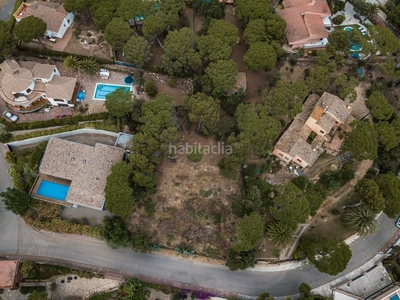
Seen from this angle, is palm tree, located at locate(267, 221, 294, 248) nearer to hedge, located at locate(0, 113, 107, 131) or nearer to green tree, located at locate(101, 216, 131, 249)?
green tree, located at locate(101, 216, 131, 249)

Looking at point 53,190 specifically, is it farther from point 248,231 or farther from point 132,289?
point 248,231

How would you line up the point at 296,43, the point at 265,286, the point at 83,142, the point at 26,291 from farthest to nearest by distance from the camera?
the point at 296,43 → the point at 83,142 → the point at 265,286 → the point at 26,291

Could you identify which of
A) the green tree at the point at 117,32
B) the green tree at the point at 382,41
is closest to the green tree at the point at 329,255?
the green tree at the point at 382,41

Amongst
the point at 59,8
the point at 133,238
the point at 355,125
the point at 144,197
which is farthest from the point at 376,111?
the point at 59,8

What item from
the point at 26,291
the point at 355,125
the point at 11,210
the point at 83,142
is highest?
the point at 355,125

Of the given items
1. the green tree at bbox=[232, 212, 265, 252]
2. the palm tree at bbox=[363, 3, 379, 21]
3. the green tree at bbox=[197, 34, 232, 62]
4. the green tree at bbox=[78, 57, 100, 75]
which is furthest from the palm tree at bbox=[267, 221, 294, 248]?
the palm tree at bbox=[363, 3, 379, 21]

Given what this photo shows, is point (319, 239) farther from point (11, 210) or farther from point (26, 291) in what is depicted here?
point (11, 210)
